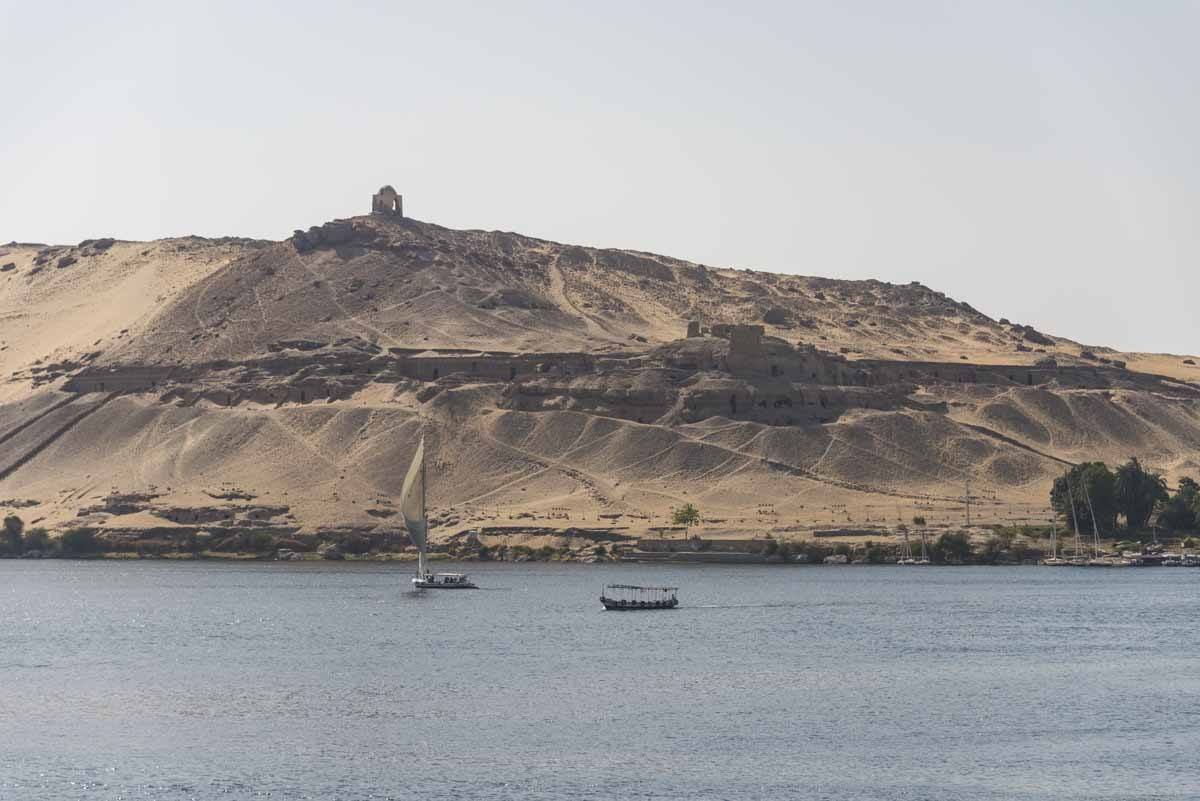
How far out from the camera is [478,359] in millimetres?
160375

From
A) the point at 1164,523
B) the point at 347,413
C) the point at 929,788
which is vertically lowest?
the point at 929,788

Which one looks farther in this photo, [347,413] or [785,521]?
Result: [347,413]

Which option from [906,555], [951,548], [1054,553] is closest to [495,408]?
[906,555]

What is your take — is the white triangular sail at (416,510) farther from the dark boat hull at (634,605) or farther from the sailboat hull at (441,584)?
the dark boat hull at (634,605)

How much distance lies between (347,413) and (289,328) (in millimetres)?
19633

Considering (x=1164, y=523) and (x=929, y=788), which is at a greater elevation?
(x=1164, y=523)

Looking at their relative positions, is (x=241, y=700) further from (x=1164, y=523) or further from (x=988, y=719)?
(x=1164, y=523)

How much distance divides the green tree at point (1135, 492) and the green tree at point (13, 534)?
74.0m

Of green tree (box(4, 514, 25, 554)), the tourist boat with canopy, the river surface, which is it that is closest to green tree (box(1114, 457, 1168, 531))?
the river surface

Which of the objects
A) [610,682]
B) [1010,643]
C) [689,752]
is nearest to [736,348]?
[1010,643]

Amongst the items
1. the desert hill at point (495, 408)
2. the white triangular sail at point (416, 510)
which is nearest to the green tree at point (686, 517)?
the desert hill at point (495, 408)

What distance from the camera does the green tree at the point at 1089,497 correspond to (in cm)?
13275

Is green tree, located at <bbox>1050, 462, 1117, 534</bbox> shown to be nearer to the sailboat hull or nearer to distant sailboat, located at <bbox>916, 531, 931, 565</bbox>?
distant sailboat, located at <bbox>916, 531, 931, 565</bbox>

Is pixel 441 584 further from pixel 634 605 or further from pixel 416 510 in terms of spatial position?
pixel 634 605
